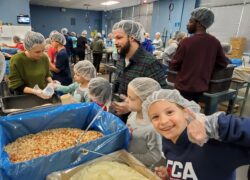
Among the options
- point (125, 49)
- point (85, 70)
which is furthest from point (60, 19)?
point (125, 49)

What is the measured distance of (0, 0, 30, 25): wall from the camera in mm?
7176

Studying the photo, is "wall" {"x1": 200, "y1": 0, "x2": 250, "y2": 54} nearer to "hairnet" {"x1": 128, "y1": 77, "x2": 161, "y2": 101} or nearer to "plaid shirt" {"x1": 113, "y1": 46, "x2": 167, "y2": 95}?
"plaid shirt" {"x1": 113, "y1": 46, "x2": 167, "y2": 95}

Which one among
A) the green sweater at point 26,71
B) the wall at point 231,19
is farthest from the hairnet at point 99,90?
the wall at point 231,19

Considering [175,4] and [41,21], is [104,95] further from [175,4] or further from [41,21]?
[41,21]

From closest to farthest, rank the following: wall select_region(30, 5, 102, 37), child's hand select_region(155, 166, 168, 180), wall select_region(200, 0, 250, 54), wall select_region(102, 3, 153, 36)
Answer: child's hand select_region(155, 166, 168, 180), wall select_region(200, 0, 250, 54), wall select_region(102, 3, 153, 36), wall select_region(30, 5, 102, 37)

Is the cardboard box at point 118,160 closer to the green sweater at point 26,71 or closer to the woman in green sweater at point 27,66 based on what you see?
the woman in green sweater at point 27,66

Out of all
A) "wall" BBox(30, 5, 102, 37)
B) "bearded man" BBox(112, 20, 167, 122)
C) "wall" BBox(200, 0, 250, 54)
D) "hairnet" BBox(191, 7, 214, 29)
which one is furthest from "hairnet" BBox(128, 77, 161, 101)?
"wall" BBox(30, 5, 102, 37)

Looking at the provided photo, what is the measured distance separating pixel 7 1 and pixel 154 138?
8230 millimetres

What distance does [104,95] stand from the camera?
4.78 ft

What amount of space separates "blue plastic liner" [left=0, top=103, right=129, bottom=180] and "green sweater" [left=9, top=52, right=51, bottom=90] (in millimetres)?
910

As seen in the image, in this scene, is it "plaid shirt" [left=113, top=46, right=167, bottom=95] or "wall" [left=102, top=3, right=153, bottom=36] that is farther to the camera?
"wall" [left=102, top=3, right=153, bottom=36]

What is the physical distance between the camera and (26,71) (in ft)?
6.00

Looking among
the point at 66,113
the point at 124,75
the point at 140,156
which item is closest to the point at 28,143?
the point at 66,113

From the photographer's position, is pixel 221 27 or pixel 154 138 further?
pixel 221 27
